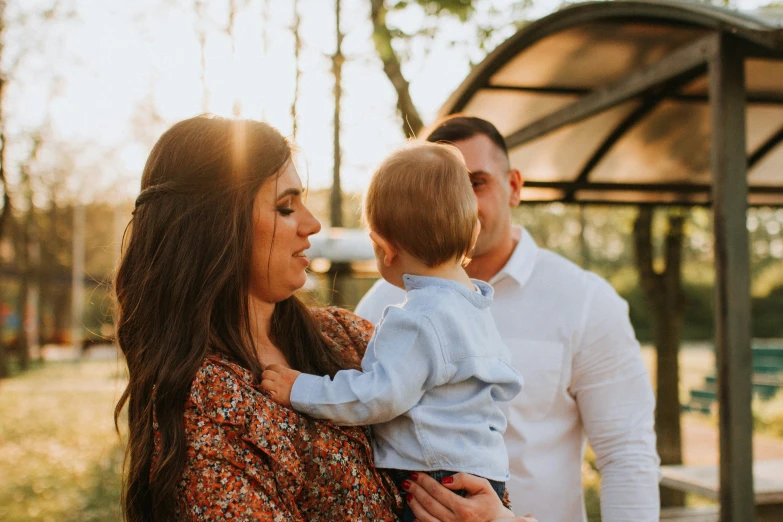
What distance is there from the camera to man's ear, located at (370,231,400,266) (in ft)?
7.55

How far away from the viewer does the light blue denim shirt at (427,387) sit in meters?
2.11

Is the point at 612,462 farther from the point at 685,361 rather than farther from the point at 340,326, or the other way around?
the point at 685,361

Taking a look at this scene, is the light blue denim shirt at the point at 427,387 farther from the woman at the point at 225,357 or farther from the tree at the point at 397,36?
the tree at the point at 397,36

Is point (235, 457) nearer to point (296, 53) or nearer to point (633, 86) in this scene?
point (633, 86)

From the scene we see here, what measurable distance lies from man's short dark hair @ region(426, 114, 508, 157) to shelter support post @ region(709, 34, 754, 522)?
1.26 meters

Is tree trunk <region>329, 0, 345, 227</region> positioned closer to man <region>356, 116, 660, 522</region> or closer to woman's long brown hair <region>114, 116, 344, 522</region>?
man <region>356, 116, 660, 522</region>

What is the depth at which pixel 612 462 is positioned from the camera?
3.05 meters

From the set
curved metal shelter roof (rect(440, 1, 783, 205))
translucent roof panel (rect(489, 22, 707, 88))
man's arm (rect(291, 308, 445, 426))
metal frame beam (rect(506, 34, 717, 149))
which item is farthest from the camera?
translucent roof panel (rect(489, 22, 707, 88))

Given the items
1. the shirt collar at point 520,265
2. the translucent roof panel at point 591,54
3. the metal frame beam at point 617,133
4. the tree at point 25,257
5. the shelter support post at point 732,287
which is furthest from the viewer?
the tree at point 25,257

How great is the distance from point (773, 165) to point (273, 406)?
6.69 m

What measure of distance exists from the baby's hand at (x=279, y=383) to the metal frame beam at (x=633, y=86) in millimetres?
2922

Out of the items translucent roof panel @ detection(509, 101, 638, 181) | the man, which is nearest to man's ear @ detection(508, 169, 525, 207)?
the man

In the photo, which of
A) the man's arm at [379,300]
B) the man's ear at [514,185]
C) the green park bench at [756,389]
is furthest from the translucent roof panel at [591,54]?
the green park bench at [756,389]

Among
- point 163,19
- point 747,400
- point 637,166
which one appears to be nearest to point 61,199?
point 163,19
